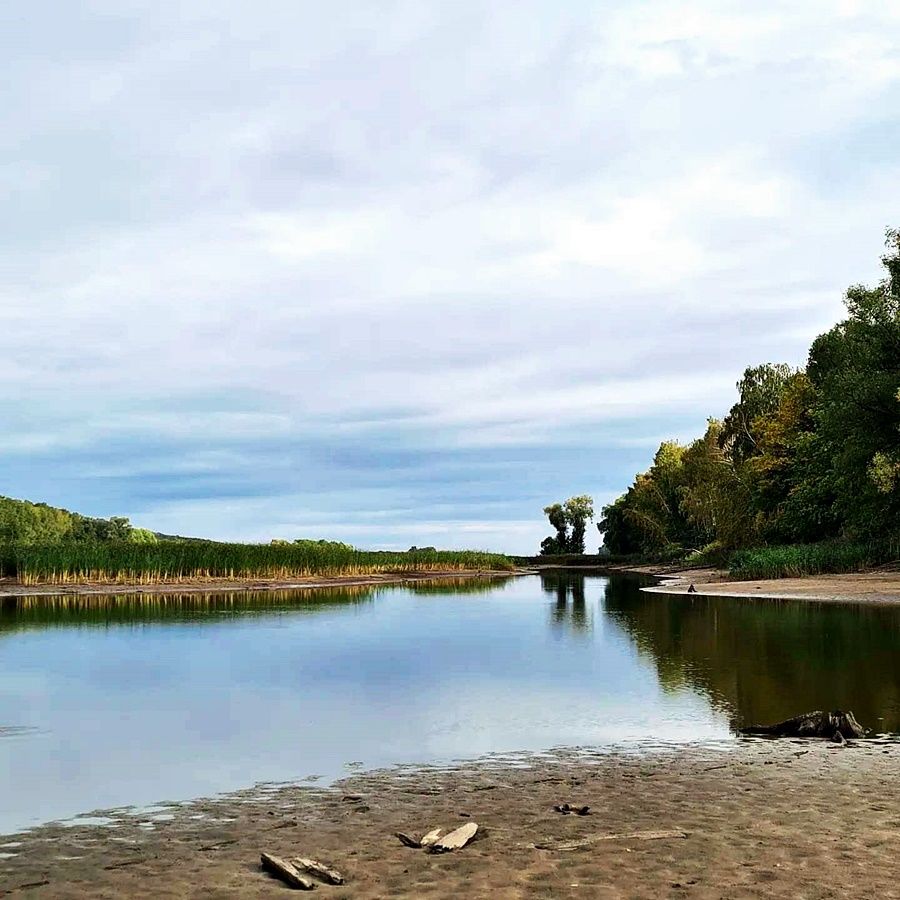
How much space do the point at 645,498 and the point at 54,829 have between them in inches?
4955

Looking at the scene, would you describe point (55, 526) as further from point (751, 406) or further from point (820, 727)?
point (820, 727)

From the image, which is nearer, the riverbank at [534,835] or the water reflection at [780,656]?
the riverbank at [534,835]

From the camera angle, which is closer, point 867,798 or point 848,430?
point 867,798

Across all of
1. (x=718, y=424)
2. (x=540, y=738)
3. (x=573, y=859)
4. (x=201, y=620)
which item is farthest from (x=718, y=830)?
(x=718, y=424)

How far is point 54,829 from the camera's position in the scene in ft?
31.6

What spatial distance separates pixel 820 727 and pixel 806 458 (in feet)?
196

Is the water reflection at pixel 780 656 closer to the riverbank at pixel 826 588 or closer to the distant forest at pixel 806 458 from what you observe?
the riverbank at pixel 826 588

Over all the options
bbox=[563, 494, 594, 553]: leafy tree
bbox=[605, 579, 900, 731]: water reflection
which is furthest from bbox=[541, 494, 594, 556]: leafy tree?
bbox=[605, 579, 900, 731]: water reflection

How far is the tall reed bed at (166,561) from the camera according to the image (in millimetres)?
63719

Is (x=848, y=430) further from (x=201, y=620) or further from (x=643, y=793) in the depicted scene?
(x=643, y=793)

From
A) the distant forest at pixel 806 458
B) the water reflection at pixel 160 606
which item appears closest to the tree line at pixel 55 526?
the water reflection at pixel 160 606

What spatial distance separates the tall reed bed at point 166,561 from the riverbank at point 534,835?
57690 millimetres

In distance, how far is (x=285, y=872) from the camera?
24.1ft

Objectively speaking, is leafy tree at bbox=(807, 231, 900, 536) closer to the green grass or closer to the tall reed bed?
the green grass
